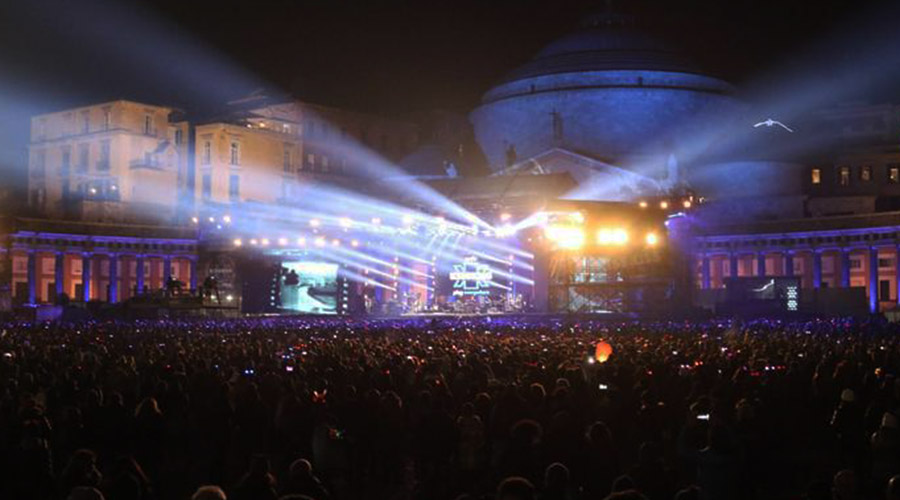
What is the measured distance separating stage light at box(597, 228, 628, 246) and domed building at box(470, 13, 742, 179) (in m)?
36.9

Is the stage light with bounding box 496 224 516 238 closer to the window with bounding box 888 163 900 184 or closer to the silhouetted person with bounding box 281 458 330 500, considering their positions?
the window with bounding box 888 163 900 184

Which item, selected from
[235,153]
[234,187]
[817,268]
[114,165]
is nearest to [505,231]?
[817,268]

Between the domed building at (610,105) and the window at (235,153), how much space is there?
83.7ft

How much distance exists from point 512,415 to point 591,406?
7.81ft

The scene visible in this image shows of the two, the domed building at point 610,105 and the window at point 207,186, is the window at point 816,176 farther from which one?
the window at point 207,186

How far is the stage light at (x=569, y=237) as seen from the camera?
6825cm

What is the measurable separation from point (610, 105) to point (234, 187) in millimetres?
37244

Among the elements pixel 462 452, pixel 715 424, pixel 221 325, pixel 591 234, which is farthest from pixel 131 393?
pixel 591 234

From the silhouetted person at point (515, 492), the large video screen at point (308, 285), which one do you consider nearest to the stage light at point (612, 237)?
the large video screen at point (308, 285)

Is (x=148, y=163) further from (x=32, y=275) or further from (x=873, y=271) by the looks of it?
(x=873, y=271)

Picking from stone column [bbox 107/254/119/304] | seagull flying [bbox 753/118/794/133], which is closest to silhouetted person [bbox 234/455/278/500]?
stone column [bbox 107/254/119/304]

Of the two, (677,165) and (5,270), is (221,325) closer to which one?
(5,270)

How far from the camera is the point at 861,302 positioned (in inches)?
2699

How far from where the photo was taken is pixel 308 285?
81.9 metres
